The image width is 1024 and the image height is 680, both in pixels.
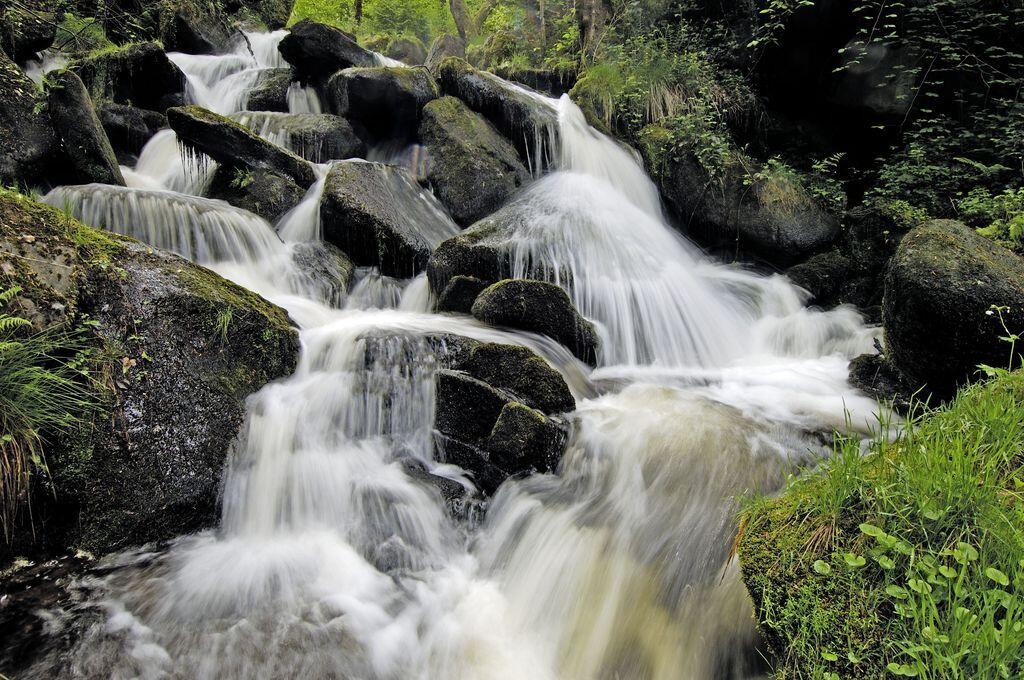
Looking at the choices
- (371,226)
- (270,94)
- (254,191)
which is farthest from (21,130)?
(270,94)

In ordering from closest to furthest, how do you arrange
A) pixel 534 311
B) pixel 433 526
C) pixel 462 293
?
pixel 433 526 → pixel 534 311 → pixel 462 293

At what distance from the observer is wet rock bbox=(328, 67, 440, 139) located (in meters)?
→ 9.56

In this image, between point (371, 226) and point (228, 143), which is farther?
point (228, 143)

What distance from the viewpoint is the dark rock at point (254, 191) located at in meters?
7.59

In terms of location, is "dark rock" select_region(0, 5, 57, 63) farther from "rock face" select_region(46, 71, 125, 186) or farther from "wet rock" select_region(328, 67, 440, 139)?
"wet rock" select_region(328, 67, 440, 139)

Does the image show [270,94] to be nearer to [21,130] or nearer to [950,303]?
[21,130]

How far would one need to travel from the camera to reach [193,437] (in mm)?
3400

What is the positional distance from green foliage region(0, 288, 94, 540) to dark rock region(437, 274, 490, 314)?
3.69 meters

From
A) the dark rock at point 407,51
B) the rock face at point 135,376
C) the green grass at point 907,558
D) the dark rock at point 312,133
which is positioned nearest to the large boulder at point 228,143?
the dark rock at point 312,133

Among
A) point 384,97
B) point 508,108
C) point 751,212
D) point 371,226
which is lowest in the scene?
point 751,212

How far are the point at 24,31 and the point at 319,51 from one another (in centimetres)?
493

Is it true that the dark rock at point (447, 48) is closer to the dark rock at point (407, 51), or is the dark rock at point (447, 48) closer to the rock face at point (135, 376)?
the dark rock at point (407, 51)

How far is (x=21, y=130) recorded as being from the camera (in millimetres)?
5977

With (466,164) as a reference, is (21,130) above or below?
above
